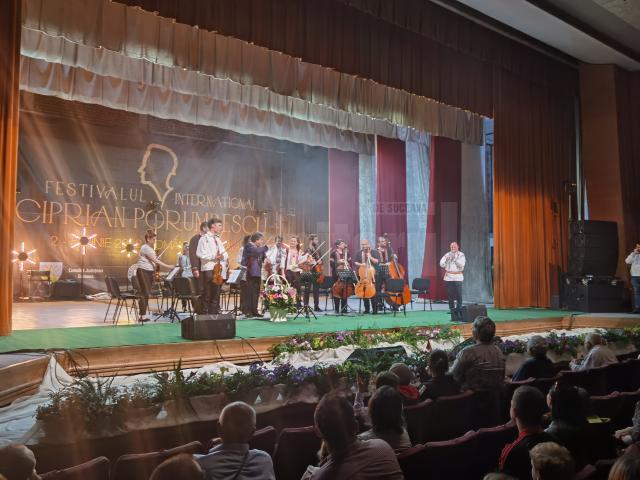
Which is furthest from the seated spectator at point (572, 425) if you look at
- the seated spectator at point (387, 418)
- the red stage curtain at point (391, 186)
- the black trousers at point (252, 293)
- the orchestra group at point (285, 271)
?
the red stage curtain at point (391, 186)

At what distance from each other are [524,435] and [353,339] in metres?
3.97

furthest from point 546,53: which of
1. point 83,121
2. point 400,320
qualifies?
point 83,121

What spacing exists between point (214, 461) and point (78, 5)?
5.87 meters

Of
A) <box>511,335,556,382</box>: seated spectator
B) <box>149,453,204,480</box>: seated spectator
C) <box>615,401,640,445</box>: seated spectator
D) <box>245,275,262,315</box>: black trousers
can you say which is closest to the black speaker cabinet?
<box>245,275,262,315</box>: black trousers

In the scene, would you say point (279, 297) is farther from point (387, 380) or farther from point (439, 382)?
point (387, 380)

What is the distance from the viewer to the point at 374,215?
598 inches

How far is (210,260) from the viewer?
7.88 meters

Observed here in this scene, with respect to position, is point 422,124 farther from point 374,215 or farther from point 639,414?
point 639,414

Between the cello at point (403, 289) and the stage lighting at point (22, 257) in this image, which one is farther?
the stage lighting at point (22, 257)

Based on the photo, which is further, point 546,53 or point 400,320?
point 546,53

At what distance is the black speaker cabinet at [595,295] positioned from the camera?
10.7 m

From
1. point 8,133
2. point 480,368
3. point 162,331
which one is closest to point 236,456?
point 480,368

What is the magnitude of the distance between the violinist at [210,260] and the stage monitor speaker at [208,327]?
1.64 meters

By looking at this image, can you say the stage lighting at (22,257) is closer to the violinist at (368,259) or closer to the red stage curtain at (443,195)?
the violinist at (368,259)
